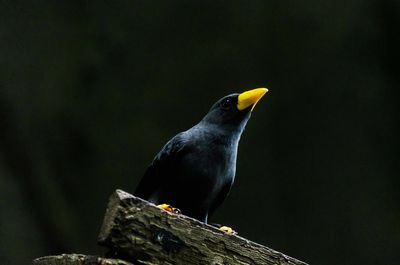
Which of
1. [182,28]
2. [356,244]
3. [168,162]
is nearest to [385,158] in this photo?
[356,244]

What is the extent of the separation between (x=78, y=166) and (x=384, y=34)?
265cm

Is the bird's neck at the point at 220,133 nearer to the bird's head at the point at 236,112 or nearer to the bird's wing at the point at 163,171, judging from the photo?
the bird's head at the point at 236,112

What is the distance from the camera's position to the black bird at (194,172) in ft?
10.4

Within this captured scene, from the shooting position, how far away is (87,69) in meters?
5.74

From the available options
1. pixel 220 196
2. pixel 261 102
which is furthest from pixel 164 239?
pixel 261 102

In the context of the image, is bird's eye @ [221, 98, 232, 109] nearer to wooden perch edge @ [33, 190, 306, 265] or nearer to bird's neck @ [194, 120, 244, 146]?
bird's neck @ [194, 120, 244, 146]

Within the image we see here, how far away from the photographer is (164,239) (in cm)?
228

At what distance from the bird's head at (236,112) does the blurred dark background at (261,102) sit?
2.24m

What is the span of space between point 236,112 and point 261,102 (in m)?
2.34

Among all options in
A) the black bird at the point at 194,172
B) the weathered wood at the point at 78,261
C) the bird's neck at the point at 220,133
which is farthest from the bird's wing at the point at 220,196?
the weathered wood at the point at 78,261

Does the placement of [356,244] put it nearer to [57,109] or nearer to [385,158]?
[385,158]

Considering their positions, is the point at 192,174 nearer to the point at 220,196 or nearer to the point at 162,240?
the point at 220,196

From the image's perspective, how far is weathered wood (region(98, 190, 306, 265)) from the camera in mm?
2172

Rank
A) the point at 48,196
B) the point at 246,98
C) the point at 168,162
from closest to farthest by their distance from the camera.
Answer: the point at 168,162 → the point at 246,98 → the point at 48,196
